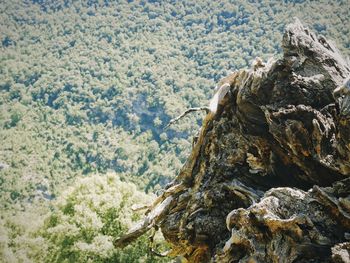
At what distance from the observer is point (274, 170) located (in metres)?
7.69

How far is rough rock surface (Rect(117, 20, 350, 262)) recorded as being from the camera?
20.5 ft

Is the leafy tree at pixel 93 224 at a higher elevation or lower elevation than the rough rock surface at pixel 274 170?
lower

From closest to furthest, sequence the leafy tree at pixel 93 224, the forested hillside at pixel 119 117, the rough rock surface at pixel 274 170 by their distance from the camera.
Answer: the rough rock surface at pixel 274 170 < the leafy tree at pixel 93 224 < the forested hillside at pixel 119 117

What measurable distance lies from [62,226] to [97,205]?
182 centimetres

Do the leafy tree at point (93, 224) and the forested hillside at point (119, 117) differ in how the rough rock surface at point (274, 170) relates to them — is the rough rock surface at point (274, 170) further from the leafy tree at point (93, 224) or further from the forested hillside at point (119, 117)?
the forested hillside at point (119, 117)

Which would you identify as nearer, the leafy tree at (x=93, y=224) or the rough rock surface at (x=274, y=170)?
the rough rock surface at (x=274, y=170)

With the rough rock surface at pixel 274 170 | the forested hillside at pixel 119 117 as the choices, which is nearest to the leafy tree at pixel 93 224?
the rough rock surface at pixel 274 170

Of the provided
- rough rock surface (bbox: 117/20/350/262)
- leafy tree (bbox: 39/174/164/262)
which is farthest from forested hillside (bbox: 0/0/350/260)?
rough rock surface (bbox: 117/20/350/262)

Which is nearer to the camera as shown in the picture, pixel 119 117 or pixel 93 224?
pixel 93 224

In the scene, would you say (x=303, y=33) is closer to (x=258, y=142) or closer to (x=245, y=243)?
(x=258, y=142)

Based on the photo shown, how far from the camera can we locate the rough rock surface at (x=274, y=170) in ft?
20.5

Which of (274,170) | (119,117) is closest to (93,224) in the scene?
(274,170)

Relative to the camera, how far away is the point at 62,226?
18188 millimetres

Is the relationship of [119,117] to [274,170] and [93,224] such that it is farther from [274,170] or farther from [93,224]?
[274,170]
